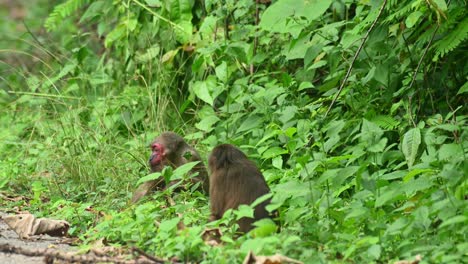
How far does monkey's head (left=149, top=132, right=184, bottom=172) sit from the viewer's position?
7.90 meters

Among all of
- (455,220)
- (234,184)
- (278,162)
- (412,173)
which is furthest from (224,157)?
(455,220)

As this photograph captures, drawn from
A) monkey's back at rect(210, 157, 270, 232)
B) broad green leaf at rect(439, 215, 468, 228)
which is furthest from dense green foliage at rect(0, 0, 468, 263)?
monkey's back at rect(210, 157, 270, 232)

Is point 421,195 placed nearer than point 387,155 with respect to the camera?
Yes

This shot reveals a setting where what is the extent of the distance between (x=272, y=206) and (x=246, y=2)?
3.90m

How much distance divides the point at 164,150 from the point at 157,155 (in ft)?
0.23

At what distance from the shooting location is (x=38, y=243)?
614 centimetres

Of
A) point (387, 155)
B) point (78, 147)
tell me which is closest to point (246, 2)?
point (78, 147)

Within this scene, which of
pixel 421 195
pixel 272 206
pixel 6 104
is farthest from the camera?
pixel 6 104

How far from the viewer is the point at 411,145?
6.35m

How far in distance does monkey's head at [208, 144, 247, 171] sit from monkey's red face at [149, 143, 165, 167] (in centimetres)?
184

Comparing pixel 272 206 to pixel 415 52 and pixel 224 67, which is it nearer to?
pixel 415 52

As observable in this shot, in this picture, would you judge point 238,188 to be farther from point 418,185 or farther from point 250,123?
point 250,123

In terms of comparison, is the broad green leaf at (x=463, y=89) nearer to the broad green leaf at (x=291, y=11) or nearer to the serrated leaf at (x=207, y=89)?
the broad green leaf at (x=291, y=11)

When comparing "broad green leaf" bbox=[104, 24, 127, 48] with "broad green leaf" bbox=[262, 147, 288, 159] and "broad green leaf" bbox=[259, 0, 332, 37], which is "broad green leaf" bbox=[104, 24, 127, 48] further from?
"broad green leaf" bbox=[262, 147, 288, 159]
